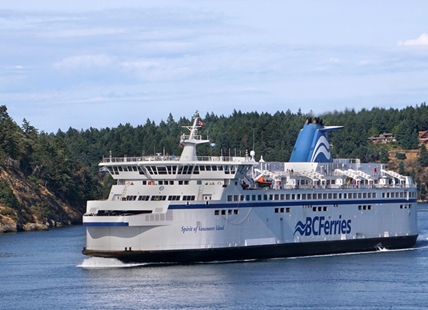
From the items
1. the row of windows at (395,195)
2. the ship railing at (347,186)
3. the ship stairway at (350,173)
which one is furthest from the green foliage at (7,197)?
the row of windows at (395,195)

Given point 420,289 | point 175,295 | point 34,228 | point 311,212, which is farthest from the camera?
point 34,228

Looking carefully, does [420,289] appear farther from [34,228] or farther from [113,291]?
[34,228]

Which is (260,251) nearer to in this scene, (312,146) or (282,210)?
(282,210)

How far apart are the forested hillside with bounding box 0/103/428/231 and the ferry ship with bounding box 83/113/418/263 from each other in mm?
15189

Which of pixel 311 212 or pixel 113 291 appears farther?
pixel 311 212

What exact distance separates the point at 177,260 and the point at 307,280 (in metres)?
7.48

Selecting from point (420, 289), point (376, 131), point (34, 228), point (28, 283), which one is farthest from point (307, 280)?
point (376, 131)

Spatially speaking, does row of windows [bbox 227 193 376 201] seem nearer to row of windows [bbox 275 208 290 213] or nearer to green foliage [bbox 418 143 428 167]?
row of windows [bbox 275 208 290 213]

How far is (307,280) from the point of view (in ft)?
164

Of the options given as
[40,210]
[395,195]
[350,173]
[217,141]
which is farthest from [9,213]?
[217,141]

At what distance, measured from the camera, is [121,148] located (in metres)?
149

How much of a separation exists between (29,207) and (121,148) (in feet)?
171

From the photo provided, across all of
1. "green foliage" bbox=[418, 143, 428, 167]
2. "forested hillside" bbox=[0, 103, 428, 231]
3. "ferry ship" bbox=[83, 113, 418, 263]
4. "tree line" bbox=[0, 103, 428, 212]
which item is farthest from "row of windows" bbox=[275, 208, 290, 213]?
"green foliage" bbox=[418, 143, 428, 167]

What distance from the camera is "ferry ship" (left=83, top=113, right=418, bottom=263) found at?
5188cm
